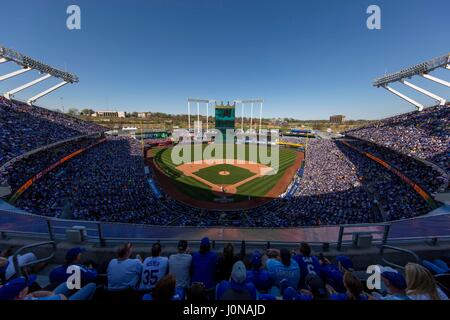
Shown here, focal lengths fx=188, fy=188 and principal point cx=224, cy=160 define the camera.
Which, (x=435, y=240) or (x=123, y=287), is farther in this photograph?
(x=435, y=240)

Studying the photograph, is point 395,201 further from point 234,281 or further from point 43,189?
point 43,189

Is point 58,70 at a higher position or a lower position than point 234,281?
higher

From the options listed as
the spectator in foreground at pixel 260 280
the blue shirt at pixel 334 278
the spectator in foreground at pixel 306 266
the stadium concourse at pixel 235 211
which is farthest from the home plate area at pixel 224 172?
the spectator in foreground at pixel 260 280

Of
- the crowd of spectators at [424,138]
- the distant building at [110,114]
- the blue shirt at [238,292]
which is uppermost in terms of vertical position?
the distant building at [110,114]

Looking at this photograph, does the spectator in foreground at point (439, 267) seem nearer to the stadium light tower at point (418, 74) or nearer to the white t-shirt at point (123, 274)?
the white t-shirt at point (123, 274)

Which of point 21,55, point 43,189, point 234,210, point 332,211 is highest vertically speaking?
point 21,55

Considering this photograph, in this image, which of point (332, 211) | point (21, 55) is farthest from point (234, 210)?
point (21, 55)

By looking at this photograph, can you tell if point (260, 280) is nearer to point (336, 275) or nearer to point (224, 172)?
point (336, 275)
